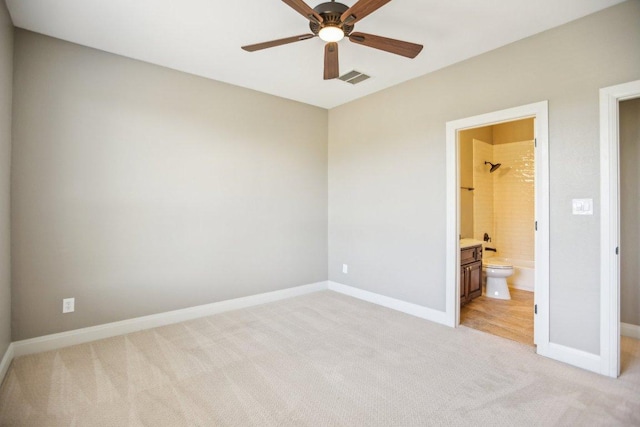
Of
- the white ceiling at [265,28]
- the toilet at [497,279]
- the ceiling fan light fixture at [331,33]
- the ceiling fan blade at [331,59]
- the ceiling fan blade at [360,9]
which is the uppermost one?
the white ceiling at [265,28]

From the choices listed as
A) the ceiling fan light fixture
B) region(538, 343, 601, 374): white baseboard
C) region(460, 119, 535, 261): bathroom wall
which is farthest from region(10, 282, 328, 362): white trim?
region(460, 119, 535, 261): bathroom wall

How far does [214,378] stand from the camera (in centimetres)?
235

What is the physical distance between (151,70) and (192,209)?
1.50m

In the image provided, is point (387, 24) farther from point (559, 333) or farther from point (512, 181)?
point (512, 181)

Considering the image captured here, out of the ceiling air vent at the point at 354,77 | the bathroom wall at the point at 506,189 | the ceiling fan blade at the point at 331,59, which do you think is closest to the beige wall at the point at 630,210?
the bathroom wall at the point at 506,189

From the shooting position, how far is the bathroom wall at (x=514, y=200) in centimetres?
506

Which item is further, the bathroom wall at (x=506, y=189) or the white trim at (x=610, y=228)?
the bathroom wall at (x=506, y=189)

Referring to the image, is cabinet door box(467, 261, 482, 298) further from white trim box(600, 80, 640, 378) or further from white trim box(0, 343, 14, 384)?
white trim box(0, 343, 14, 384)

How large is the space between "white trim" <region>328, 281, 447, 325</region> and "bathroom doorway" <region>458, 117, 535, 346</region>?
1084 mm

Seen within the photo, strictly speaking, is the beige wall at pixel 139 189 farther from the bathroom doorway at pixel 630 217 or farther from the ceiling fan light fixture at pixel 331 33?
the bathroom doorway at pixel 630 217

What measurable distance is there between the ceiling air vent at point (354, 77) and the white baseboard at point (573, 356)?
3170mm

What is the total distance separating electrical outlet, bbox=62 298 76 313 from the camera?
2875mm

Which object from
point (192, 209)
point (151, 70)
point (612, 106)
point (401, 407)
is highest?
point (151, 70)

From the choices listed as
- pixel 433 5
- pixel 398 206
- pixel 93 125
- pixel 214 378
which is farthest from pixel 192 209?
pixel 433 5
